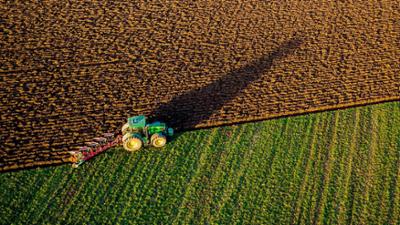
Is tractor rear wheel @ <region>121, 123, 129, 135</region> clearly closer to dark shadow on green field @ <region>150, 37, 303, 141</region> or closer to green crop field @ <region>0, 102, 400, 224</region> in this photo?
green crop field @ <region>0, 102, 400, 224</region>

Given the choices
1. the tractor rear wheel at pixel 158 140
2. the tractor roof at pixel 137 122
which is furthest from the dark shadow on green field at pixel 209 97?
the tractor roof at pixel 137 122

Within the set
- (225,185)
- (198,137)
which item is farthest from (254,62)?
(225,185)

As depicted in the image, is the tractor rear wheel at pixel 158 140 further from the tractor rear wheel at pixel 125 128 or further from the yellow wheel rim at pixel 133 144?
the tractor rear wheel at pixel 125 128

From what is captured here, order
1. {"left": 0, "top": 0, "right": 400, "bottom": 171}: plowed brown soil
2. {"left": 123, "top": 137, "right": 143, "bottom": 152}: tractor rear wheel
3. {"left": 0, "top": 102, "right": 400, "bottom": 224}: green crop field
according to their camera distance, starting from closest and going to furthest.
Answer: {"left": 0, "top": 102, "right": 400, "bottom": 224}: green crop field < {"left": 123, "top": 137, "right": 143, "bottom": 152}: tractor rear wheel < {"left": 0, "top": 0, "right": 400, "bottom": 171}: plowed brown soil

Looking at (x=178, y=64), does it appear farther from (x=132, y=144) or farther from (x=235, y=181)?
(x=235, y=181)

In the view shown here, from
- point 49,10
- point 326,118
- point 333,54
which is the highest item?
point 49,10

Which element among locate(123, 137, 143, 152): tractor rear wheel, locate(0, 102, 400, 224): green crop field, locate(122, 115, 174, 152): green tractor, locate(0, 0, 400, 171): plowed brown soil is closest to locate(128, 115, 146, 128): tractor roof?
locate(122, 115, 174, 152): green tractor

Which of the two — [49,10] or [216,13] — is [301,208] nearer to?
[216,13]
